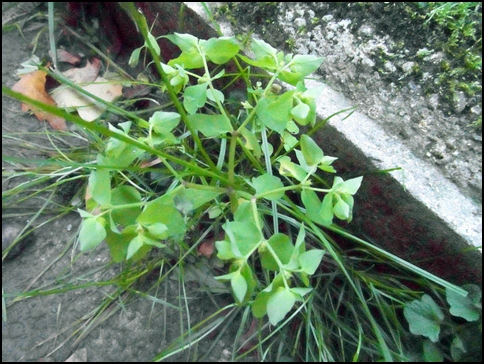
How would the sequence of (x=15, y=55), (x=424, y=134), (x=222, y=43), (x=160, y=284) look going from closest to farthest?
(x=222, y=43) → (x=424, y=134) → (x=160, y=284) → (x=15, y=55)

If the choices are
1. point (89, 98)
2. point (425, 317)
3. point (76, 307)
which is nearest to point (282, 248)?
point (425, 317)

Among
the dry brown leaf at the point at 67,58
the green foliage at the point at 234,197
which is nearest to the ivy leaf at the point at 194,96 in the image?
the green foliage at the point at 234,197

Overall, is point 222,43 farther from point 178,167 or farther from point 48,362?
point 48,362

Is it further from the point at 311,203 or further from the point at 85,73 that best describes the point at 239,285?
the point at 85,73

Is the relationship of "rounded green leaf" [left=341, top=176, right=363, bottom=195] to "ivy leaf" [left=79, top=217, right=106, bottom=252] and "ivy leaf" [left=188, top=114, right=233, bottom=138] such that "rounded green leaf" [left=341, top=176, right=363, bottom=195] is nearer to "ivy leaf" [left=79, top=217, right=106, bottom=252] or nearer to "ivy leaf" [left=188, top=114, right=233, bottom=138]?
"ivy leaf" [left=188, top=114, right=233, bottom=138]

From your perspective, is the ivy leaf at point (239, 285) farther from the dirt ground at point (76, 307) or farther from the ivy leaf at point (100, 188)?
the dirt ground at point (76, 307)

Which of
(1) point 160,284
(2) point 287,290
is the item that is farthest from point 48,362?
(2) point 287,290

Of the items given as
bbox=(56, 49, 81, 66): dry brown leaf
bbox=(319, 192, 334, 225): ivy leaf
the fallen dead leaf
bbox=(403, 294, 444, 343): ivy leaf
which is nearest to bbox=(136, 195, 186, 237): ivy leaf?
bbox=(319, 192, 334, 225): ivy leaf
